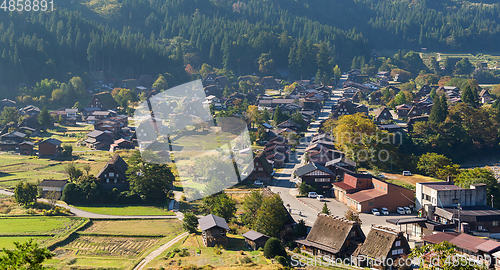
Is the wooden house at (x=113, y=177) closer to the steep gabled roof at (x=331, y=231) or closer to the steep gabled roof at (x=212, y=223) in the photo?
the steep gabled roof at (x=212, y=223)

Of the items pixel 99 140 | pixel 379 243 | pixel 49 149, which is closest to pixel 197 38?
pixel 99 140

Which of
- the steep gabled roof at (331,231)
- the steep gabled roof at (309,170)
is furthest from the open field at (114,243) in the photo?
the steep gabled roof at (309,170)

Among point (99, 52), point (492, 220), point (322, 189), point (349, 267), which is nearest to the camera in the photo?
point (349, 267)

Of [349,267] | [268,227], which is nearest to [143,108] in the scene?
[268,227]

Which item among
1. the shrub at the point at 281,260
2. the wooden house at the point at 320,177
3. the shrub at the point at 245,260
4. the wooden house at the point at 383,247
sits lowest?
the wooden house at the point at 320,177

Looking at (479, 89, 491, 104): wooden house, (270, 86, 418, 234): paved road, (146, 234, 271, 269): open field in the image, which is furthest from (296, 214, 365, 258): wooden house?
(479, 89, 491, 104): wooden house

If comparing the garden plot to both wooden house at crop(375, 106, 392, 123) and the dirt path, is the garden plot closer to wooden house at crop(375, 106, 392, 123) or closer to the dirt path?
the dirt path

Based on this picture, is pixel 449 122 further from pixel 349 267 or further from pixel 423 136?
pixel 349 267
